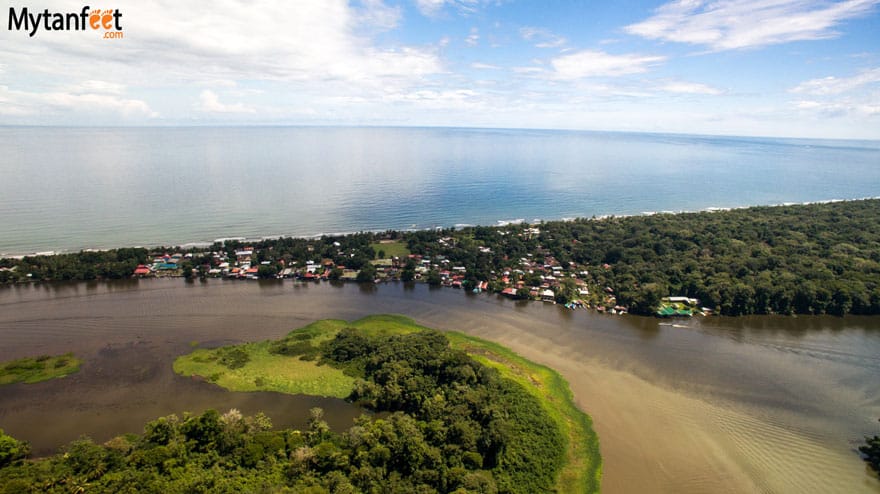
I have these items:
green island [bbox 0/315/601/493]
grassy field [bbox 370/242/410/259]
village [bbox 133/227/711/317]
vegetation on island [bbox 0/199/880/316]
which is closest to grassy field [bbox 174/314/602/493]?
green island [bbox 0/315/601/493]

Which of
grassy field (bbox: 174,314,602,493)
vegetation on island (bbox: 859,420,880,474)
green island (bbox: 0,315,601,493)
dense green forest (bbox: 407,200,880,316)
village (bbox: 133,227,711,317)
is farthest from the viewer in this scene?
village (bbox: 133,227,711,317)

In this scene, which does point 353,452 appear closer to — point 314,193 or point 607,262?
point 607,262

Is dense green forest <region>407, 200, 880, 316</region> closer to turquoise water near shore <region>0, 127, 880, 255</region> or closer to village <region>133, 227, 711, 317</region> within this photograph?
village <region>133, 227, 711, 317</region>

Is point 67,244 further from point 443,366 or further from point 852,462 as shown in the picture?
point 852,462

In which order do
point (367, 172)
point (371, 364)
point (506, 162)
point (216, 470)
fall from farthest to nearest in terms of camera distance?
point (506, 162) < point (367, 172) < point (371, 364) < point (216, 470)

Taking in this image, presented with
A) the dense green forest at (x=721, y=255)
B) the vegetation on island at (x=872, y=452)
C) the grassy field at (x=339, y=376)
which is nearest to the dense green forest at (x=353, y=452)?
the grassy field at (x=339, y=376)

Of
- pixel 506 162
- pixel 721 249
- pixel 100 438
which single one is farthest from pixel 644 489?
pixel 506 162
